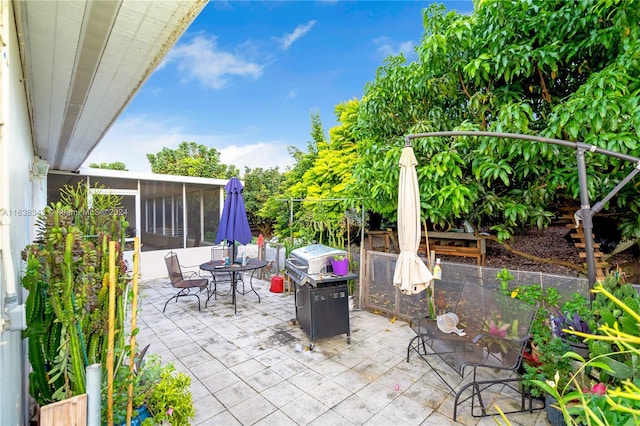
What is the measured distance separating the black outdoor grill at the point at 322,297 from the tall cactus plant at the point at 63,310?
2479mm

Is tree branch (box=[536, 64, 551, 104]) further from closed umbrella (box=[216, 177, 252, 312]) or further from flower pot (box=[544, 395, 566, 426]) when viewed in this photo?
closed umbrella (box=[216, 177, 252, 312])

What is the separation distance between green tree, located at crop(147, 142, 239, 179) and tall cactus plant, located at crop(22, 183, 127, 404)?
2043 centimetres

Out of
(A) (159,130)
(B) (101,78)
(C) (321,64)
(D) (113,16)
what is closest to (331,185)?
(C) (321,64)

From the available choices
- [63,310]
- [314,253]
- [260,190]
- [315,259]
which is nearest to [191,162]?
[260,190]

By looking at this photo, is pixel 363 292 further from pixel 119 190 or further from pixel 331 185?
pixel 119 190

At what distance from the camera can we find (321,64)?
12.4 m

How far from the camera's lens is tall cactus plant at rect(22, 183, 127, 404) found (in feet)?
6.08

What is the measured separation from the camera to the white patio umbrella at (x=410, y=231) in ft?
11.3

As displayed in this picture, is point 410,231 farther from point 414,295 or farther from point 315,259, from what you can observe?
point 414,295

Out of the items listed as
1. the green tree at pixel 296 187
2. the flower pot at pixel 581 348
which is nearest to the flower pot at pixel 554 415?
the flower pot at pixel 581 348

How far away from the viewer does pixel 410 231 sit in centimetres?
350

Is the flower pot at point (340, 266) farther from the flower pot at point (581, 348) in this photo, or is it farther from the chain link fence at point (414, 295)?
the flower pot at point (581, 348)

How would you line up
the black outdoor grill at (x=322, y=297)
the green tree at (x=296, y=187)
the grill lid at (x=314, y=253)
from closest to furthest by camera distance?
1. the black outdoor grill at (x=322, y=297)
2. the grill lid at (x=314, y=253)
3. the green tree at (x=296, y=187)

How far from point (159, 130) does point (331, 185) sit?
1555cm
